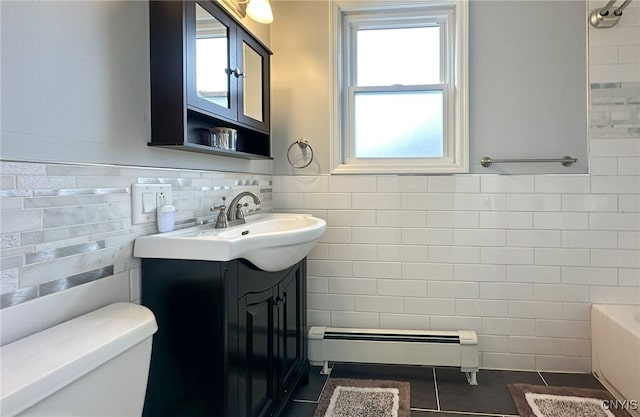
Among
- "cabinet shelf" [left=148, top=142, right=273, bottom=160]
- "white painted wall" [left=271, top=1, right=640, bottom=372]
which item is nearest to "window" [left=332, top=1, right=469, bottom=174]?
"white painted wall" [left=271, top=1, right=640, bottom=372]

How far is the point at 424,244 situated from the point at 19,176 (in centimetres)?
194

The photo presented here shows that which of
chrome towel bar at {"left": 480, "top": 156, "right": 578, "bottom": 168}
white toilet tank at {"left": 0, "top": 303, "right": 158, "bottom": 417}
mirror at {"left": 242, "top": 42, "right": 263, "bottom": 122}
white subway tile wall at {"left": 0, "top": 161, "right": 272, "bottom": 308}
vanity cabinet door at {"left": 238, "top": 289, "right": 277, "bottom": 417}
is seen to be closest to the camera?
white toilet tank at {"left": 0, "top": 303, "right": 158, "bottom": 417}

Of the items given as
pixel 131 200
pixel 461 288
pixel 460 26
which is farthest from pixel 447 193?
pixel 131 200

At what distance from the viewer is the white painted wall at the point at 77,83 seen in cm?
91

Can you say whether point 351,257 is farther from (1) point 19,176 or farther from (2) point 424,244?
(1) point 19,176

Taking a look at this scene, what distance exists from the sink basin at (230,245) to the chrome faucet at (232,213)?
0.13 ft

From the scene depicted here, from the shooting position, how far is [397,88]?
7.92 feet

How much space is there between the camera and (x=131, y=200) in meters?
1.27

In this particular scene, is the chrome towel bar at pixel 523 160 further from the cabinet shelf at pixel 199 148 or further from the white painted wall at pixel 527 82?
the cabinet shelf at pixel 199 148

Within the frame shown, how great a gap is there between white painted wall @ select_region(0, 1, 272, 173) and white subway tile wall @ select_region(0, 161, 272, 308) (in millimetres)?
42

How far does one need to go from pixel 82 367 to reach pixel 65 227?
0.40m

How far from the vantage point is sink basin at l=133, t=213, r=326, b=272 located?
1215 mm

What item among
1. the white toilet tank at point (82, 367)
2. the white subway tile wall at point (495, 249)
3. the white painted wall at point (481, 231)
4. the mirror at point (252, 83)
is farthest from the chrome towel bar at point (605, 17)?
the white toilet tank at point (82, 367)

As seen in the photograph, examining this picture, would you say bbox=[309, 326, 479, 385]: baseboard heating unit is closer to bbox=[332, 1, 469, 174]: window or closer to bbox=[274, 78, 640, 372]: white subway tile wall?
bbox=[274, 78, 640, 372]: white subway tile wall
